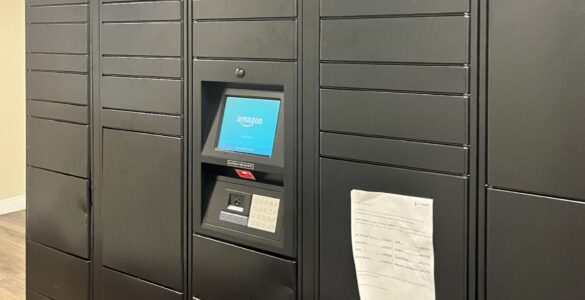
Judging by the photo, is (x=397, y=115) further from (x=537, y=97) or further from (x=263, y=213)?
(x=263, y=213)

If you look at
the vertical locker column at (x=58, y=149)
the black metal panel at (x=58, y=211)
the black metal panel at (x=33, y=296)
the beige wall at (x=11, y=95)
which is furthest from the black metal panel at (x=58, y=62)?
the beige wall at (x=11, y=95)

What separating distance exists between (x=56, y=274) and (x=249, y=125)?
4.07 feet

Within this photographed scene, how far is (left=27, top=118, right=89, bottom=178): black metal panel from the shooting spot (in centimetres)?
236

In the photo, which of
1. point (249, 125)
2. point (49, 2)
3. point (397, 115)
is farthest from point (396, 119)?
point (49, 2)

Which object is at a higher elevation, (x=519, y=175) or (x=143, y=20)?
(x=143, y=20)

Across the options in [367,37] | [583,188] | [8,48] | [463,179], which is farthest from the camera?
[8,48]

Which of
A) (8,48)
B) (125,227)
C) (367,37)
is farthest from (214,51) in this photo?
(8,48)

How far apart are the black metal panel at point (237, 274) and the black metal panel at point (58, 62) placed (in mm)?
857

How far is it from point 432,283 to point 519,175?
0.34 metres

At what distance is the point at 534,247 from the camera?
1.30 m

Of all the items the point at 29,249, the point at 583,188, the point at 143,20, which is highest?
the point at 143,20

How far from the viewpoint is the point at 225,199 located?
1927 mm

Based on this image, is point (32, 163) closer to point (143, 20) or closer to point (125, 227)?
point (125, 227)

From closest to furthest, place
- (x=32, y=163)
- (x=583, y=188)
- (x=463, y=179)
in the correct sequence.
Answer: (x=583, y=188) < (x=463, y=179) < (x=32, y=163)
